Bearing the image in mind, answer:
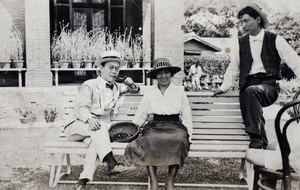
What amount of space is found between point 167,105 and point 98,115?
84cm

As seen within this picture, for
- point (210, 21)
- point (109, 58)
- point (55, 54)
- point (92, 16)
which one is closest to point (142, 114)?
point (109, 58)

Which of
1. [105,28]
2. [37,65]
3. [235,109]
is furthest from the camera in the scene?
[105,28]

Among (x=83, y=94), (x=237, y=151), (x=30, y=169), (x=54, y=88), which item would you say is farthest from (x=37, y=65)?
(x=237, y=151)

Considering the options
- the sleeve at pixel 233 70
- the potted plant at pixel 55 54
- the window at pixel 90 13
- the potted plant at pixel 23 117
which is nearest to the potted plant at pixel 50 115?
the potted plant at pixel 23 117

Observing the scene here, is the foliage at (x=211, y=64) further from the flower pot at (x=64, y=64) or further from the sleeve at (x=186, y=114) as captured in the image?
the sleeve at (x=186, y=114)

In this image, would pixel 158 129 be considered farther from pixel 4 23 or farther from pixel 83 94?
pixel 4 23

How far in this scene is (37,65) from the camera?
8.51 m

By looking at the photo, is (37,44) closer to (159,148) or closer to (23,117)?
(23,117)

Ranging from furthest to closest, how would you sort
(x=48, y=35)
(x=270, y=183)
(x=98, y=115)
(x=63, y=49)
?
(x=63, y=49)
(x=48, y=35)
(x=98, y=115)
(x=270, y=183)

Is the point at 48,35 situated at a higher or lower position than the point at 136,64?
higher

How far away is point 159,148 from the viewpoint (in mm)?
3564

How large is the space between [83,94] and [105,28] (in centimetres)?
622

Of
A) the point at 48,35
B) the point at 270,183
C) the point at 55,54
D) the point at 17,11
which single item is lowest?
the point at 270,183

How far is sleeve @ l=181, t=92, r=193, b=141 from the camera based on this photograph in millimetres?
4020
